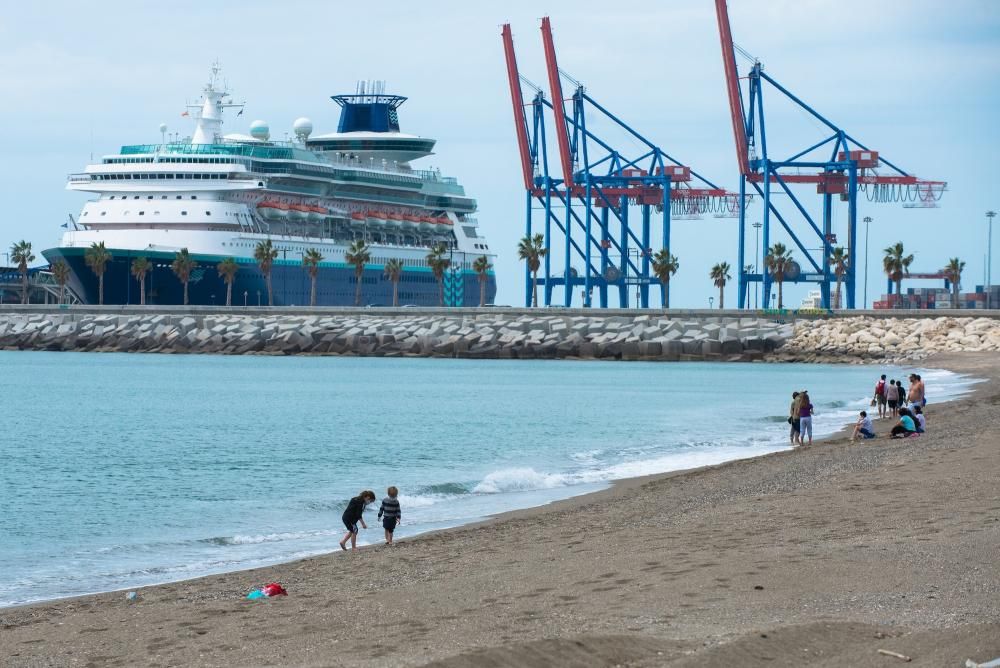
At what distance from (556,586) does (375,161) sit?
86.4m

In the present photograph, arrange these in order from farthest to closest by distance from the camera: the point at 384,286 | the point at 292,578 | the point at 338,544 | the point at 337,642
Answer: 1. the point at 384,286
2. the point at 338,544
3. the point at 292,578
4. the point at 337,642

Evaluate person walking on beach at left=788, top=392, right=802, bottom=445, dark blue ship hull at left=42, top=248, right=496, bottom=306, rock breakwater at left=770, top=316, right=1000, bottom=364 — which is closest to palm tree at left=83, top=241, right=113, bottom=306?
dark blue ship hull at left=42, top=248, right=496, bottom=306

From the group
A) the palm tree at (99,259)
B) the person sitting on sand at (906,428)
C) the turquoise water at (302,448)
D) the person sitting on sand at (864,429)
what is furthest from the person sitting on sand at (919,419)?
the palm tree at (99,259)

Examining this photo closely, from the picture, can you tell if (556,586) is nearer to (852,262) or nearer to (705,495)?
(705,495)

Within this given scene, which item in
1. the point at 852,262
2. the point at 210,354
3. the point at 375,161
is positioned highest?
the point at 375,161

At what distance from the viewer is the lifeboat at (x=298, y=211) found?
8338 cm

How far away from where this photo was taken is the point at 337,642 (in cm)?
805

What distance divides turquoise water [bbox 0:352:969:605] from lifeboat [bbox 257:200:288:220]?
26.9 metres

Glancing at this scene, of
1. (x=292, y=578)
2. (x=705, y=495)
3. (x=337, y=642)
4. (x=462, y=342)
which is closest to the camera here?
(x=337, y=642)

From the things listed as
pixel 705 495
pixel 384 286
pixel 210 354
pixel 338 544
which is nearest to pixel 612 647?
pixel 338 544

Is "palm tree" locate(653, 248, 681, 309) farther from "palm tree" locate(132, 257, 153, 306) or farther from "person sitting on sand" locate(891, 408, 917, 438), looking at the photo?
"person sitting on sand" locate(891, 408, 917, 438)

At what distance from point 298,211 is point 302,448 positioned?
191 feet

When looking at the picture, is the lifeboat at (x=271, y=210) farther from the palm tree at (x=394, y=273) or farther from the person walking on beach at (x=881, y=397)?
the person walking on beach at (x=881, y=397)

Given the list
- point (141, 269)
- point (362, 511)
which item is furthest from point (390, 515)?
point (141, 269)
